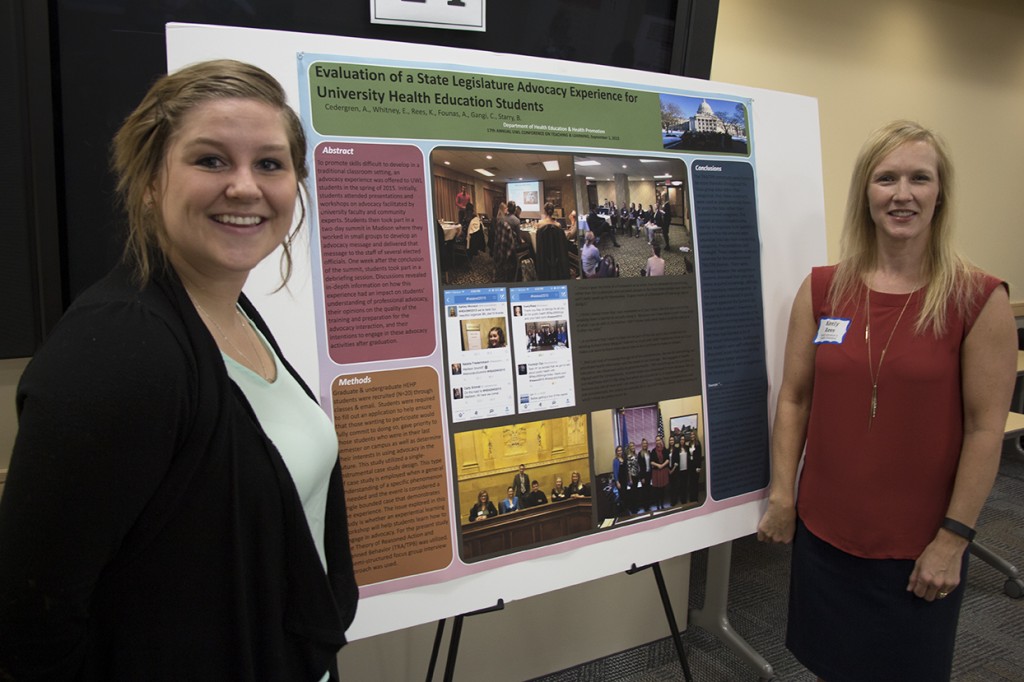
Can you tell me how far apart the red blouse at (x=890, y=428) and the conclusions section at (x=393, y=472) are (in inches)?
36.5

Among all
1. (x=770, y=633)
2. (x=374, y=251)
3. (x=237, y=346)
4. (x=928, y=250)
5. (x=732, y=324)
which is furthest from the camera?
(x=770, y=633)

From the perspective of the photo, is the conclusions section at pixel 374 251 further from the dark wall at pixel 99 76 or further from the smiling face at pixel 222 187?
the dark wall at pixel 99 76

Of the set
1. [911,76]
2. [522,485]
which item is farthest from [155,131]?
[911,76]

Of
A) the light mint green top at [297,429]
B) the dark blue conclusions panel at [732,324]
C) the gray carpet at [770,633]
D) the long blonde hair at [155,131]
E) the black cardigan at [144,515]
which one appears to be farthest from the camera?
the gray carpet at [770,633]

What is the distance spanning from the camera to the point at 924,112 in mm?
3652

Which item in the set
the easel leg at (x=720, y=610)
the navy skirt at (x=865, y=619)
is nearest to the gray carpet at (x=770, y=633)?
the easel leg at (x=720, y=610)

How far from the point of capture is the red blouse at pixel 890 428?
134 cm

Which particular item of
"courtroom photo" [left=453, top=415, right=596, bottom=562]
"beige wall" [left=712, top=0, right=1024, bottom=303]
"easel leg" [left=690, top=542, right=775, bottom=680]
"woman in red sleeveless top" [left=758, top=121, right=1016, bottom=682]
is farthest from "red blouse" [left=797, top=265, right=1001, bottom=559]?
"beige wall" [left=712, top=0, right=1024, bottom=303]

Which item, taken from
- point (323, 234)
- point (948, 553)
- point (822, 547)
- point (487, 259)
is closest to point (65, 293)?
point (323, 234)

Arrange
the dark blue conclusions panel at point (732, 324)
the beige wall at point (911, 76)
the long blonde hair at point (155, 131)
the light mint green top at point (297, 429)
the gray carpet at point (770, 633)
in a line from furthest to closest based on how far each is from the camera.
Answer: the beige wall at point (911, 76), the gray carpet at point (770, 633), the dark blue conclusions panel at point (732, 324), the light mint green top at point (297, 429), the long blonde hair at point (155, 131)

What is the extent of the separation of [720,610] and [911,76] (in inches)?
125

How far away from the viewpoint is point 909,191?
138 cm

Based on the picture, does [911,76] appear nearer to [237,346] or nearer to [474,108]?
[474,108]

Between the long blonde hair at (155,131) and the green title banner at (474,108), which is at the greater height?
the green title banner at (474,108)
